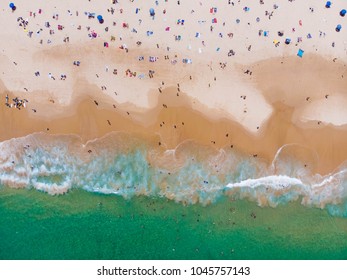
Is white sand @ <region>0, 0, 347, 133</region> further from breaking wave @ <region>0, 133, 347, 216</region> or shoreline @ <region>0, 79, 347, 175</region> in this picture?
breaking wave @ <region>0, 133, 347, 216</region>

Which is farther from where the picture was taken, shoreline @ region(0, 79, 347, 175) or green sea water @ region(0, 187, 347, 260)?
shoreline @ region(0, 79, 347, 175)

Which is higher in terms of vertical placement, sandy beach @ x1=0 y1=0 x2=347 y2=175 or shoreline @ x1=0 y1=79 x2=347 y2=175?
sandy beach @ x1=0 y1=0 x2=347 y2=175

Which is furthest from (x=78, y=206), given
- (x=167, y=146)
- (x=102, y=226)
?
(x=167, y=146)

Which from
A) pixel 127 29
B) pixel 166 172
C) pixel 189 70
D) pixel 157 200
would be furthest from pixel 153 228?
pixel 127 29

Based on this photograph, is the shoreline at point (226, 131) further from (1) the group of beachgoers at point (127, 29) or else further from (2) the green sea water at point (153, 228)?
(2) the green sea water at point (153, 228)

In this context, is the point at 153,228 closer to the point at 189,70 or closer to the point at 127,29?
the point at 189,70

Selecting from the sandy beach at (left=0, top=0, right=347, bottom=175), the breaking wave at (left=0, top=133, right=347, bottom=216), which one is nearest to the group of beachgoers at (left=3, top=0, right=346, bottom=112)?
the sandy beach at (left=0, top=0, right=347, bottom=175)

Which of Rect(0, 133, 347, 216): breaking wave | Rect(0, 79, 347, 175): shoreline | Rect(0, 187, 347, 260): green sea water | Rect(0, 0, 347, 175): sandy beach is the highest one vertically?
Rect(0, 0, 347, 175): sandy beach
